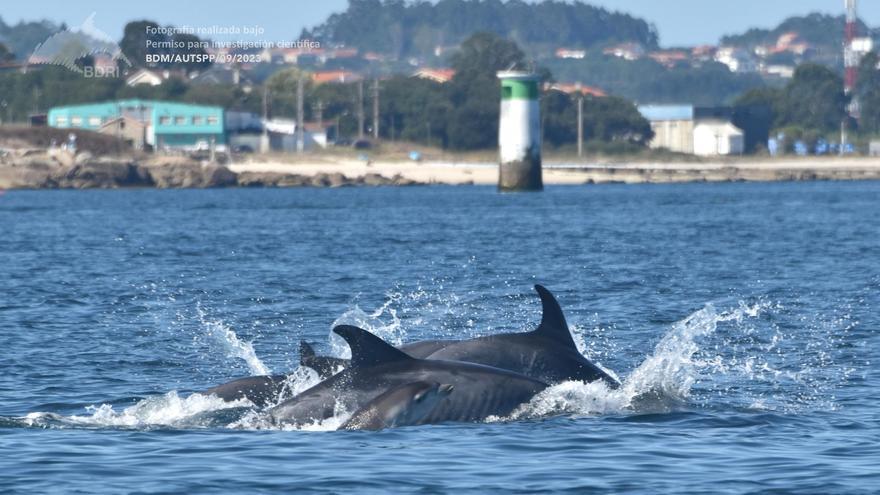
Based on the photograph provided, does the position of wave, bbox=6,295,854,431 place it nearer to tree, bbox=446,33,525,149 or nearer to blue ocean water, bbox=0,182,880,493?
blue ocean water, bbox=0,182,880,493

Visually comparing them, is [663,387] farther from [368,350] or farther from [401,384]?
[368,350]

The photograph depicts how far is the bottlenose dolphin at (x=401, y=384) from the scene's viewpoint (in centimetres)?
1597

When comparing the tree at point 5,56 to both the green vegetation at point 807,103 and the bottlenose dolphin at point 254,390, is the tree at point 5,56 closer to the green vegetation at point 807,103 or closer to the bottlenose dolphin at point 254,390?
the green vegetation at point 807,103

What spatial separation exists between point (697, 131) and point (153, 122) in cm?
5401

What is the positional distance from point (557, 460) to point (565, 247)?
121 ft

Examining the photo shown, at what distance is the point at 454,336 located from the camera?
25891 millimetres

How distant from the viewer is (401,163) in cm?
14338

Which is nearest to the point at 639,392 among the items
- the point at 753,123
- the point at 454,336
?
the point at 454,336

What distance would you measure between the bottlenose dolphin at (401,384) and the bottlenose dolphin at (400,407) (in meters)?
0.15

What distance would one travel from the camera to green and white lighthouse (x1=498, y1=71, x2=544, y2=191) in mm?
100875

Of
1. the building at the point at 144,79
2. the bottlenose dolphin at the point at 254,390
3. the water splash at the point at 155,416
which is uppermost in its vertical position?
the building at the point at 144,79

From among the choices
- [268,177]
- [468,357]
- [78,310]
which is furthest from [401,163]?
[468,357]

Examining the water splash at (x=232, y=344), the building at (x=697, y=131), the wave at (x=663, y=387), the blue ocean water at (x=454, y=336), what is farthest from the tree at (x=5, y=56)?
the wave at (x=663, y=387)

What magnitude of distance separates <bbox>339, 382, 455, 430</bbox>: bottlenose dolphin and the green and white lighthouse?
85076 millimetres
